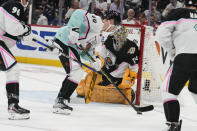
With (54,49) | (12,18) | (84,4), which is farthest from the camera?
(84,4)

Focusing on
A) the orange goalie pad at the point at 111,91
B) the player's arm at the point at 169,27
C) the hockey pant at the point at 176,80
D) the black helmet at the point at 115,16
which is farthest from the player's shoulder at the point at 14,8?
the orange goalie pad at the point at 111,91

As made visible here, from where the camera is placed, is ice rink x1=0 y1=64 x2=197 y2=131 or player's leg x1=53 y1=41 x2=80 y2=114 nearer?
ice rink x1=0 y1=64 x2=197 y2=131

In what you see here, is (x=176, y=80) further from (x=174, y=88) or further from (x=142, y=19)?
(x=142, y=19)

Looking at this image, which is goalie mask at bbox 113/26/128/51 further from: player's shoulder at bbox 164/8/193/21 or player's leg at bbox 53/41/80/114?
player's shoulder at bbox 164/8/193/21

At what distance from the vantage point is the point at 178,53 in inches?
128

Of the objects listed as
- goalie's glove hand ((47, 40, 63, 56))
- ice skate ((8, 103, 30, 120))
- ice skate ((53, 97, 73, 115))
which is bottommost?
ice skate ((53, 97, 73, 115))

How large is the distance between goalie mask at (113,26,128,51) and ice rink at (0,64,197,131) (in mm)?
674

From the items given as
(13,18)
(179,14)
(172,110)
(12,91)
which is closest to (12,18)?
(13,18)

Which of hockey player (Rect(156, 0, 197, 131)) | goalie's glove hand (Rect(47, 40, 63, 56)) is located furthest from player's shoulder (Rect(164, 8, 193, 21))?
goalie's glove hand (Rect(47, 40, 63, 56))

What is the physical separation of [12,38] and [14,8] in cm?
29

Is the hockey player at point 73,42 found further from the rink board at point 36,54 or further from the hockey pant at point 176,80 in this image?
the rink board at point 36,54

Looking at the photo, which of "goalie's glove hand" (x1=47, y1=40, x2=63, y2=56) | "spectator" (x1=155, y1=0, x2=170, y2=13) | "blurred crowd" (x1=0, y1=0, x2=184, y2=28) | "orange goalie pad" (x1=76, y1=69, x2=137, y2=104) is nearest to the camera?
"goalie's glove hand" (x1=47, y1=40, x2=63, y2=56)

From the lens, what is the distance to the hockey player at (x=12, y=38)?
3.52 m

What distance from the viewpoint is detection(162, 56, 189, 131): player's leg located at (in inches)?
125
